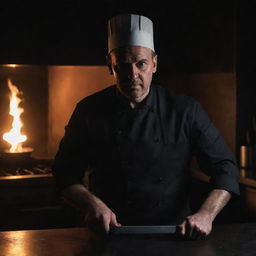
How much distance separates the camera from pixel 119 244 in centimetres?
147

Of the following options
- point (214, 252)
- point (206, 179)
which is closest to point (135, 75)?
point (214, 252)

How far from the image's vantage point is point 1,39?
2.92m

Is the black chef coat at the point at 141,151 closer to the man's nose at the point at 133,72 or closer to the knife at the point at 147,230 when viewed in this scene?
the man's nose at the point at 133,72

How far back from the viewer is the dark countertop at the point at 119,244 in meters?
1.40

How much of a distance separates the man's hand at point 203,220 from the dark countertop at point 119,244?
2cm

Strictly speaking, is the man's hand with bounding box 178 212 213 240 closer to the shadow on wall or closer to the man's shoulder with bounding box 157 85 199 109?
the man's shoulder with bounding box 157 85 199 109

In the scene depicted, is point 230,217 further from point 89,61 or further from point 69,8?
point 69,8

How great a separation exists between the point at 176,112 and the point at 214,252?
0.72 meters

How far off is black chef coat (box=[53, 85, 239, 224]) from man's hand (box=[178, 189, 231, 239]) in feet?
0.74

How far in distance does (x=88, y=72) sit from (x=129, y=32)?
1495 mm

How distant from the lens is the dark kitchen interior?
9.22ft

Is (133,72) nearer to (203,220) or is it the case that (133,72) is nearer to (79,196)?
(79,196)

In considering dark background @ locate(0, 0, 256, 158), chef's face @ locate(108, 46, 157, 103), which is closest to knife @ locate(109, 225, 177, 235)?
chef's face @ locate(108, 46, 157, 103)

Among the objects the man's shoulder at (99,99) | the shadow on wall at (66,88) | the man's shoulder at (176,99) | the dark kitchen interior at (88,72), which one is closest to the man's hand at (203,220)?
the man's shoulder at (176,99)
